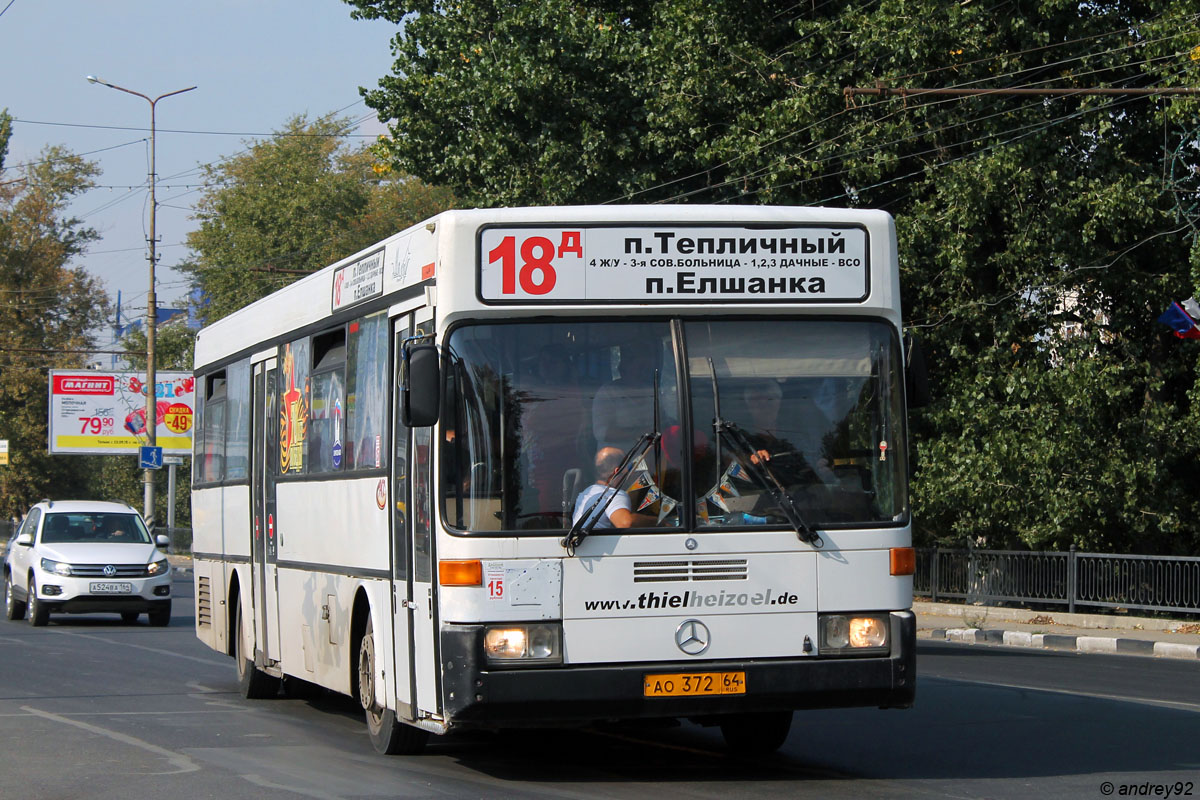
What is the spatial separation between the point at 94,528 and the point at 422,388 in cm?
1787

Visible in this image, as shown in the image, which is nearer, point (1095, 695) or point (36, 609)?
point (1095, 695)

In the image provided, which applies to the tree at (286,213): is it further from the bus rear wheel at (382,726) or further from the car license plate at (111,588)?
the bus rear wheel at (382,726)

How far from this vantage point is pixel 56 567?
76.9 ft

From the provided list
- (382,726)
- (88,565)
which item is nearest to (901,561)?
(382,726)

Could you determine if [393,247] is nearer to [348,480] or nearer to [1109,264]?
[348,480]

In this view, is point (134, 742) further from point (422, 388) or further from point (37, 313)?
point (37, 313)

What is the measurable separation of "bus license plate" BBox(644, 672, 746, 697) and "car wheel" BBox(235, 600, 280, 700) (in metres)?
6.22

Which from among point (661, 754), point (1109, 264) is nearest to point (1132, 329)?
point (1109, 264)

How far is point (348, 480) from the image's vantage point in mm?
10555

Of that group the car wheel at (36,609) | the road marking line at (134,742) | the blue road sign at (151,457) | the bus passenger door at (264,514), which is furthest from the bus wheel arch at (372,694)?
the blue road sign at (151,457)

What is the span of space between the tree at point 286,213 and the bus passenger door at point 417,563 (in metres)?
61.1

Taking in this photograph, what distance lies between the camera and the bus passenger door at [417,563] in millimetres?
8602

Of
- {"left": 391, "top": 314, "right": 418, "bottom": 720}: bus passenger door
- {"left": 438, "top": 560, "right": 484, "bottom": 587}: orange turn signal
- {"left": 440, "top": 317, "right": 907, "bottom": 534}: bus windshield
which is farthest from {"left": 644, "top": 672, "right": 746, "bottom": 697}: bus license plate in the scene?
{"left": 391, "top": 314, "right": 418, "bottom": 720}: bus passenger door

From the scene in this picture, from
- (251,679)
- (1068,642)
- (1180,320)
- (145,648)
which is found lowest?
(1068,642)
